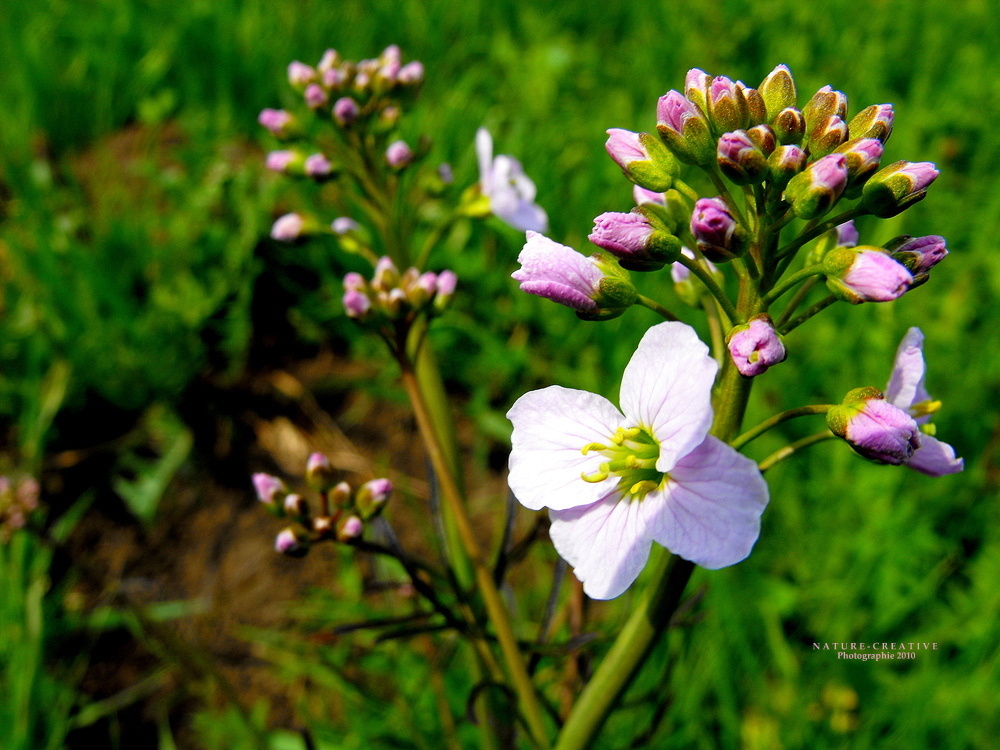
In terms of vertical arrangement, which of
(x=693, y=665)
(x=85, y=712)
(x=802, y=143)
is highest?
(x=802, y=143)

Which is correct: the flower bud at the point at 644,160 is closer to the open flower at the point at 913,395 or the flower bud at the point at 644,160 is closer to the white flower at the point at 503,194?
the open flower at the point at 913,395

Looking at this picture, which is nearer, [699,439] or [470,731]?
[699,439]

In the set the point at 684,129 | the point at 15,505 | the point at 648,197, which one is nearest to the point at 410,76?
the point at 648,197

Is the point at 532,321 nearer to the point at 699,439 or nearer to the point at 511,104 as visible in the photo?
the point at 511,104

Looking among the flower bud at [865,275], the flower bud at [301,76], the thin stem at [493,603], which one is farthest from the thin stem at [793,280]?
the flower bud at [301,76]

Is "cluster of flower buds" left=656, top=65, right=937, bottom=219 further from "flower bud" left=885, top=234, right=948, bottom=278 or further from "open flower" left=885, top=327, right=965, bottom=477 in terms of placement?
"open flower" left=885, top=327, right=965, bottom=477

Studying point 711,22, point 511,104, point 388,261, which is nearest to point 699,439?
point 388,261

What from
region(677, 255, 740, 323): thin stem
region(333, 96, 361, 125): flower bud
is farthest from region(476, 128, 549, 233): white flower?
region(677, 255, 740, 323): thin stem
